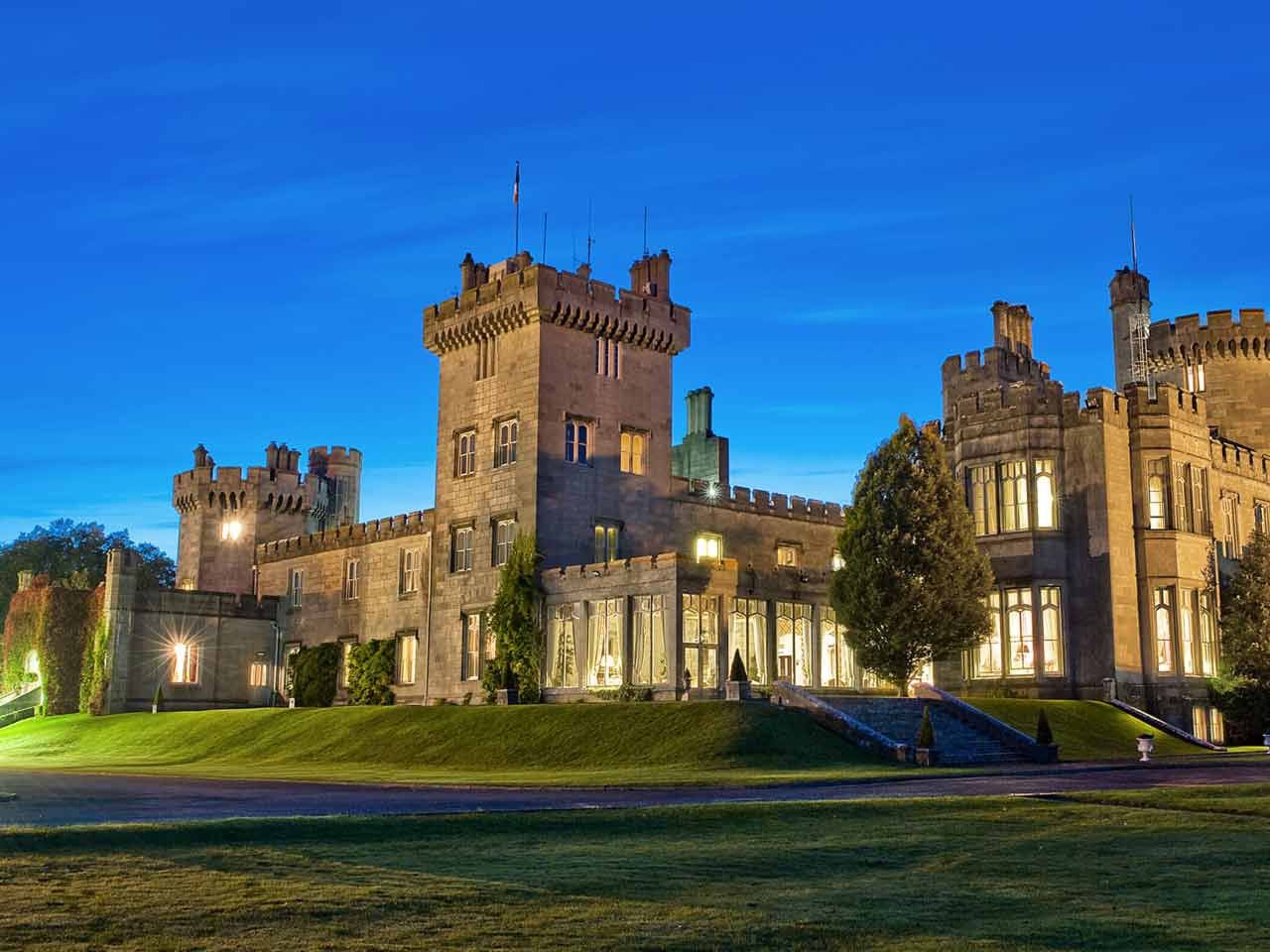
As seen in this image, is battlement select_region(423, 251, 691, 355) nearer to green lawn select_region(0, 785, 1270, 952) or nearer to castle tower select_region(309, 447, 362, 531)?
castle tower select_region(309, 447, 362, 531)

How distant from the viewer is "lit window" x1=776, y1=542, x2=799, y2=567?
61.4 m

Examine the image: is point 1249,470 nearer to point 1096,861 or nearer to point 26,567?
point 1096,861

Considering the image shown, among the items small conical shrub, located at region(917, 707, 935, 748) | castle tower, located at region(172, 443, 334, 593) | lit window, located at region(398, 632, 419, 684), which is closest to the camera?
small conical shrub, located at region(917, 707, 935, 748)

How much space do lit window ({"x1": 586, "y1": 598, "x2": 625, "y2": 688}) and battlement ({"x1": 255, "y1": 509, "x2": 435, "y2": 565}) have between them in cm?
1347

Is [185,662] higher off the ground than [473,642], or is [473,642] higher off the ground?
[473,642]

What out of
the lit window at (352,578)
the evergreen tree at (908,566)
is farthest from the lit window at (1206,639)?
the lit window at (352,578)

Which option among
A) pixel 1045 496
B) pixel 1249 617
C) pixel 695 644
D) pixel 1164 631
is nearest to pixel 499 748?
pixel 695 644

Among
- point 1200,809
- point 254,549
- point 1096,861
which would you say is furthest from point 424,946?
point 254,549

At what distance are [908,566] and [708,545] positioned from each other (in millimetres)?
15281

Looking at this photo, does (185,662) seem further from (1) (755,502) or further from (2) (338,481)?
(1) (755,502)

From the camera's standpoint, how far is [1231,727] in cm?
4756

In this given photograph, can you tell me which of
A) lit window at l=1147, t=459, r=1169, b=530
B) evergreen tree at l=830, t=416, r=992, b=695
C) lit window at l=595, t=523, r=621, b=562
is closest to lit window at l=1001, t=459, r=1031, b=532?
lit window at l=1147, t=459, r=1169, b=530

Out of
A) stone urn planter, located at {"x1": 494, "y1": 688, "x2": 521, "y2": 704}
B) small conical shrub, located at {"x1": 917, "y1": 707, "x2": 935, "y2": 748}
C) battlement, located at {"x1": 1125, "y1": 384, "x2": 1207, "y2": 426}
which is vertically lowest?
small conical shrub, located at {"x1": 917, "y1": 707, "x2": 935, "y2": 748}

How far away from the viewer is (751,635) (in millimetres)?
49156
